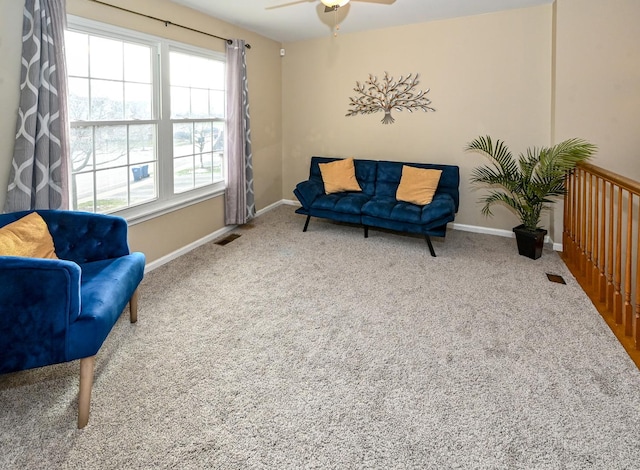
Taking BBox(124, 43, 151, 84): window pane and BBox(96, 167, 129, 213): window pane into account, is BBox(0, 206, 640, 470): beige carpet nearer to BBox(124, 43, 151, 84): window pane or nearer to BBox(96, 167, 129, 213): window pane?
BBox(96, 167, 129, 213): window pane

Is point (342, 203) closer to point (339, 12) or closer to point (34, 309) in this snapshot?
point (339, 12)

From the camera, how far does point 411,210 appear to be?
13.1 feet

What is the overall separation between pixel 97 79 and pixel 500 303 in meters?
3.48

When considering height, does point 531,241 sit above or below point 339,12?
below

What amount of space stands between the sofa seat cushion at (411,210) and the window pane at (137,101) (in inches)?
90.8

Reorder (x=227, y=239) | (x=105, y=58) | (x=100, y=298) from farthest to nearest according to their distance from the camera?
(x=227, y=239), (x=105, y=58), (x=100, y=298)

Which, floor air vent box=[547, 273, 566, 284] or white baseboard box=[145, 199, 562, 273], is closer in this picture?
floor air vent box=[547, 273, 566, 284]

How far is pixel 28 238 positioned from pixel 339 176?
10.8 ft

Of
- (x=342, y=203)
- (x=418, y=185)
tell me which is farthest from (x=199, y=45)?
(x=418, y=185)

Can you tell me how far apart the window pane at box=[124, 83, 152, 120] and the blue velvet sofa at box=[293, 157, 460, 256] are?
177cm

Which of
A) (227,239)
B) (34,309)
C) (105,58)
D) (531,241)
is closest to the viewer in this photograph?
(34,309)

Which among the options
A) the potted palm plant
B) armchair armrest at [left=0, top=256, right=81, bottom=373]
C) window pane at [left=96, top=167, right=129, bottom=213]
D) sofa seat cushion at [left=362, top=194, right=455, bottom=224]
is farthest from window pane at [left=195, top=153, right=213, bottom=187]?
the potted palm plant

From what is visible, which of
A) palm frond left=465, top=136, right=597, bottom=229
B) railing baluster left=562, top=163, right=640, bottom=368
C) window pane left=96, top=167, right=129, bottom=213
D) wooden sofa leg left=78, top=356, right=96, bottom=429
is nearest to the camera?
wooden sofa leg left=78, top=356, right=96, bottom=429

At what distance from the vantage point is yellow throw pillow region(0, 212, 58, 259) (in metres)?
1.92
